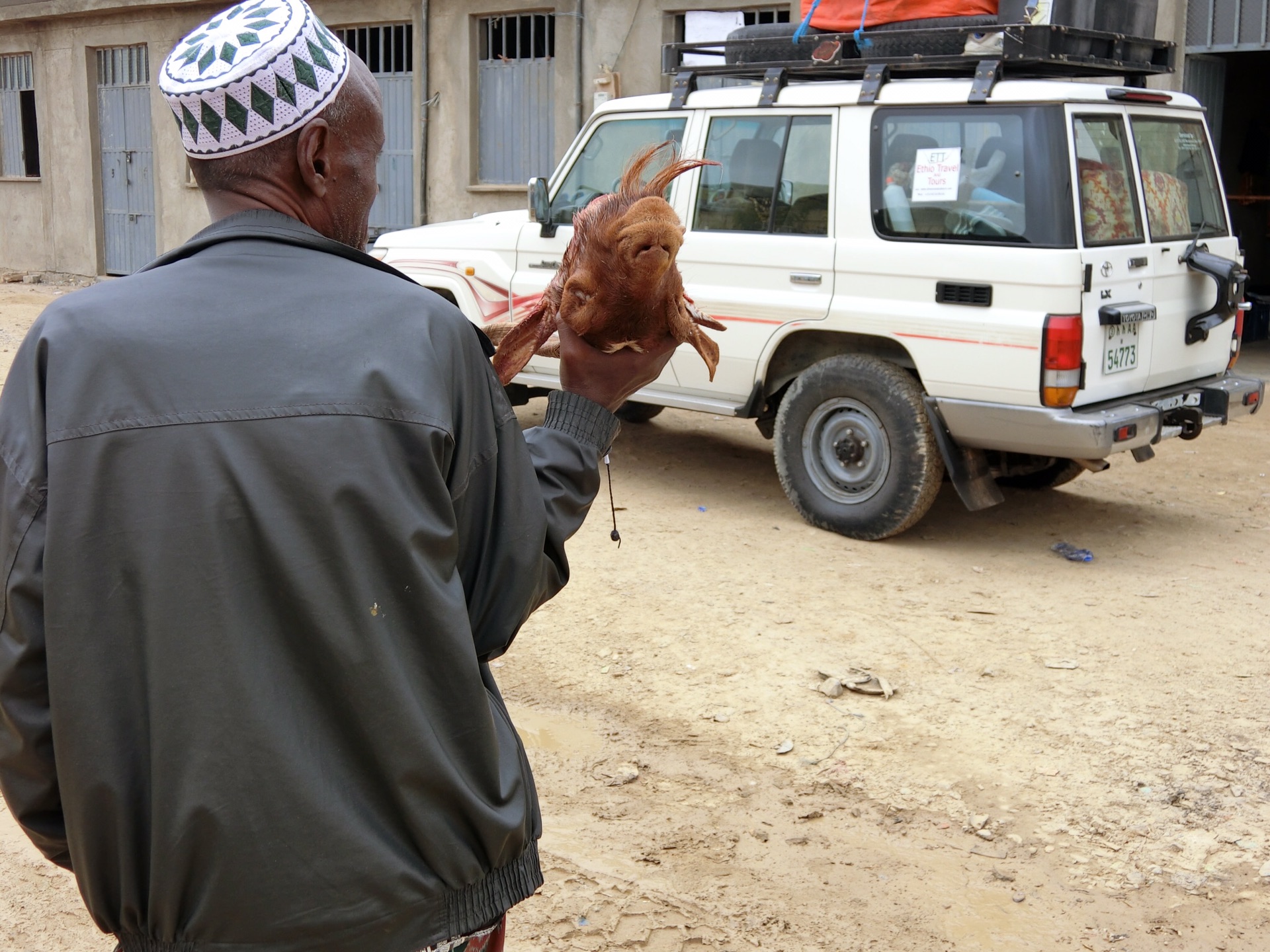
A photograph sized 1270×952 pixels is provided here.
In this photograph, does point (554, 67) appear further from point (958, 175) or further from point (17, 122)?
point (17, 122)

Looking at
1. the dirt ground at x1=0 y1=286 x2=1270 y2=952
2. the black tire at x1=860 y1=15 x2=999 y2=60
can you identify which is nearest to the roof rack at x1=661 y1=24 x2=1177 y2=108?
the black tire at x1=860 y1=15 x2=999 y2=60

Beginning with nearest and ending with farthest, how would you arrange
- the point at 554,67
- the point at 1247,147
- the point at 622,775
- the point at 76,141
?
the point at 622,775 → the point at 1247,147 → the point at 554,67 → the point at 76,141

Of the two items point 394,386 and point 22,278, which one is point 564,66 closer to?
point 22,278

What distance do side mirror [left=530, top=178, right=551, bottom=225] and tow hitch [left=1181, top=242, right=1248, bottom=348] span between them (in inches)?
134

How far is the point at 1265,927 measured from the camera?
3172 mm

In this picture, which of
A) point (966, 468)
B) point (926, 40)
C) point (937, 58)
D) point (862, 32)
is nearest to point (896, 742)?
point (966, 468)

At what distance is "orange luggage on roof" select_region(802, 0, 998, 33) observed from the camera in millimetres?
6176

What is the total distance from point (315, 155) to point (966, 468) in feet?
16.7

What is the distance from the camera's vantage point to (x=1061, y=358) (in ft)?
18.3

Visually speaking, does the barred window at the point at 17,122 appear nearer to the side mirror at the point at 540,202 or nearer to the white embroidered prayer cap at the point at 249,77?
the side mirror at the point at 540,202

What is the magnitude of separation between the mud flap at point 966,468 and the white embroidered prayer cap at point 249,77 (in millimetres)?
4858

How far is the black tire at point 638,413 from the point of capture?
8.80 metres

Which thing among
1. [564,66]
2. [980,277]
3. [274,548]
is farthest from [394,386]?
[564,66]

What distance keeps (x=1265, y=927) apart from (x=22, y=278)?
20.2 meters
